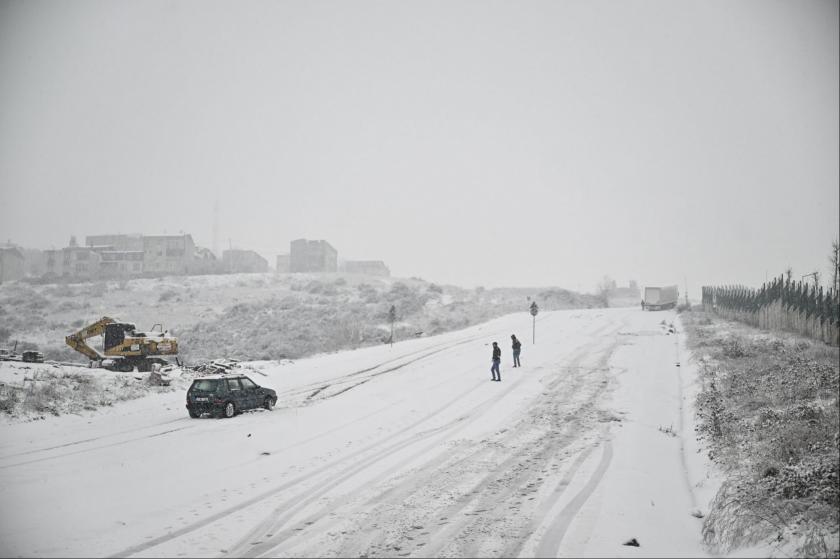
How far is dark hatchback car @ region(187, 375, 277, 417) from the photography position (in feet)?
Result: 54.9

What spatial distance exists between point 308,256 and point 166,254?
2751 centimetres

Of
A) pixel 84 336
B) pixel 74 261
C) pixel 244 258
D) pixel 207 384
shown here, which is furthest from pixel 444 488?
pixel 244 258

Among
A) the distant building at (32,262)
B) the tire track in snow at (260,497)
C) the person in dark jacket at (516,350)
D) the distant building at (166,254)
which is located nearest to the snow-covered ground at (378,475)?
the tire track in snow at (260,497)

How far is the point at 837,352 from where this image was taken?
15094mm

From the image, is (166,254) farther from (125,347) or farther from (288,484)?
(288,484)

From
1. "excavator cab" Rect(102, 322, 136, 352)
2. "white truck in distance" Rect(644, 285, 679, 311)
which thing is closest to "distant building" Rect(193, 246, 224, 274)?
"excavator cab" Rect(102, 322, 136, 352)

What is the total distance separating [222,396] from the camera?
55.8 ft

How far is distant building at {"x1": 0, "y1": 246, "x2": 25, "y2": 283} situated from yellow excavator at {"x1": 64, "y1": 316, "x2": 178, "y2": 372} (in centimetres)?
7109

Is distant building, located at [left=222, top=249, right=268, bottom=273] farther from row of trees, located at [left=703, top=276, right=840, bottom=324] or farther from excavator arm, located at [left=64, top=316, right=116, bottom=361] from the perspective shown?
row of trees, located at [left=703, top=276, right=840, bottom=324]

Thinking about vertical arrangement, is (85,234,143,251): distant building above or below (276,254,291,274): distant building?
above

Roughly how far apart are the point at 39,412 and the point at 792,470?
65.6ft

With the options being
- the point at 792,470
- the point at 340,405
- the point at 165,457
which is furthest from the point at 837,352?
the point at 165,457

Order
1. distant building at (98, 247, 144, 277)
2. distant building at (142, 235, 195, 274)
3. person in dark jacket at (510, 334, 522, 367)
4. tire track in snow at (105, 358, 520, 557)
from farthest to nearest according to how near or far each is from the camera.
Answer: distant building at (142, 235, 195, 274) < distant building at (98, 247, 144, 277) < person in dark jacket at (510, 334, 522, 367) < tire track in snow at (105, 358, 520, 557)

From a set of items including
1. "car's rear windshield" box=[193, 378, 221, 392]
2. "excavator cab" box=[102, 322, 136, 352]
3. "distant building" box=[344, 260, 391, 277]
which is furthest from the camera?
"distant building" box=[344, 260, 391, 277]
